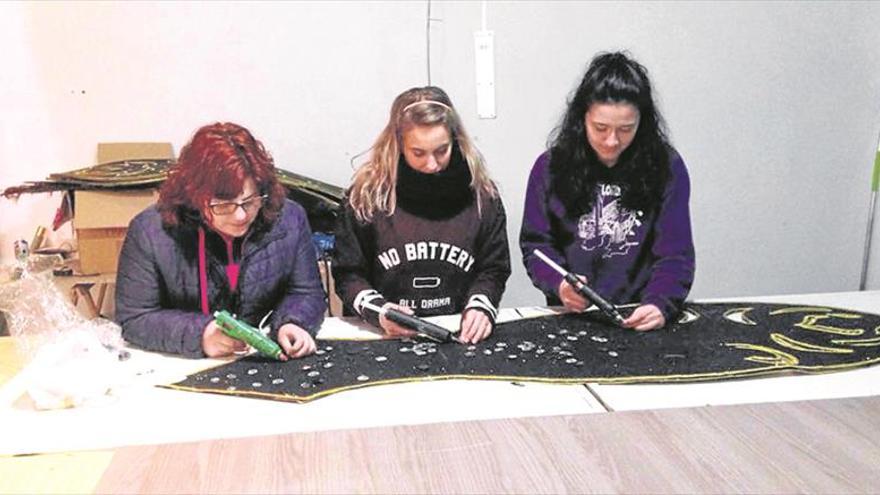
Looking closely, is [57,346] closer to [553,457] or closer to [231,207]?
[231,207]

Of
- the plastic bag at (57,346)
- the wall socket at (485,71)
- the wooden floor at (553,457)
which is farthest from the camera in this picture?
the wall socket at (485,71)

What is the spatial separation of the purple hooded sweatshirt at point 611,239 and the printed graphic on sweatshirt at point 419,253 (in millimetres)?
196

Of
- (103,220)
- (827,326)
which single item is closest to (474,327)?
(827,326)

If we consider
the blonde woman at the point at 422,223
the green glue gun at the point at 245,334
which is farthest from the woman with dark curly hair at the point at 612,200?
the green glue gun at the point at 245,334

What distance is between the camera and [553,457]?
936 millimetres

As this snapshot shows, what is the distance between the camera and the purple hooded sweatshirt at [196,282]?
1.30 meters

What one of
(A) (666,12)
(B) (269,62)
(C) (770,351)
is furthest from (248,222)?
(A) (666,12)

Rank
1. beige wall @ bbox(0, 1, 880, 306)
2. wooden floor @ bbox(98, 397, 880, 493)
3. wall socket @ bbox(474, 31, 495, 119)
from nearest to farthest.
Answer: wooden floor @ bbox(98, 397, 880, 493) < beige wall @ bbox(0, 1, 880, 306) < wall socket @ bbox(474, 31, 495, 119)

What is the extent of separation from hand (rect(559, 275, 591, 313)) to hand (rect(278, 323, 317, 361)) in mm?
555

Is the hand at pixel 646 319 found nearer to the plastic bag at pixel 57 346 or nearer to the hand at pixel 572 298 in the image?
the hand at pixel 572 298

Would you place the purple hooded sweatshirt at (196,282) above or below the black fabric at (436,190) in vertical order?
below

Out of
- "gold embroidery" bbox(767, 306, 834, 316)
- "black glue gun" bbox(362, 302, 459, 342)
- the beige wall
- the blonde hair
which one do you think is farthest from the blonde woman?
the beige wall

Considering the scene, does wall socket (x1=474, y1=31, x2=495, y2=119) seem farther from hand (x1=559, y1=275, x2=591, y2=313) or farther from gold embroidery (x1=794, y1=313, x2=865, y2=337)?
gold embroidery (x1=794, y1=313, x2=865, y2=337)

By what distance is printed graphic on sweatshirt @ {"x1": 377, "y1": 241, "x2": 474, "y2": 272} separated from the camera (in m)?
1.56
